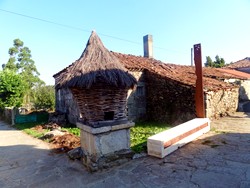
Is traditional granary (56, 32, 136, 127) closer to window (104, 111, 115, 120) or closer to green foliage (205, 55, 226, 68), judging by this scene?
window (104, 111, 115, 120)

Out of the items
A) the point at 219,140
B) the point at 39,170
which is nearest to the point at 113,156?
the point at 39,170

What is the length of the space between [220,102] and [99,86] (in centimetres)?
905

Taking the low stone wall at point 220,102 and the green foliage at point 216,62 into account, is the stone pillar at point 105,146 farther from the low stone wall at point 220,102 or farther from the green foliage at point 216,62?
the green foliage at point 216,62

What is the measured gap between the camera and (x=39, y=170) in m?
5.14

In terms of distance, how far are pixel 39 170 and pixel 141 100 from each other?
24.5 ft

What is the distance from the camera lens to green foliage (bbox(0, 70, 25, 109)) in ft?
54.3

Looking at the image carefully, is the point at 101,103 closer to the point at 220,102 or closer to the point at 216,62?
the point at 220,102

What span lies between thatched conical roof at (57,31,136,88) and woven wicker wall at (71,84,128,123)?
8.4 inches

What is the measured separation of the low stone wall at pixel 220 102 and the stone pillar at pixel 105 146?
20.7ft

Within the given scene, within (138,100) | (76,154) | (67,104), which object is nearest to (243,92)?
(138,100)

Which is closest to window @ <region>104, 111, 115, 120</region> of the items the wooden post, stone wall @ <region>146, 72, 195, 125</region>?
the wooden post

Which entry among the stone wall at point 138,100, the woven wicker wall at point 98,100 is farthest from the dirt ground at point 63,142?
the stone wall at point 138,100

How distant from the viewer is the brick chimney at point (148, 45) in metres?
16.1

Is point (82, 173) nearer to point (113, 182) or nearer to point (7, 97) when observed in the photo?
point (113, 182)
